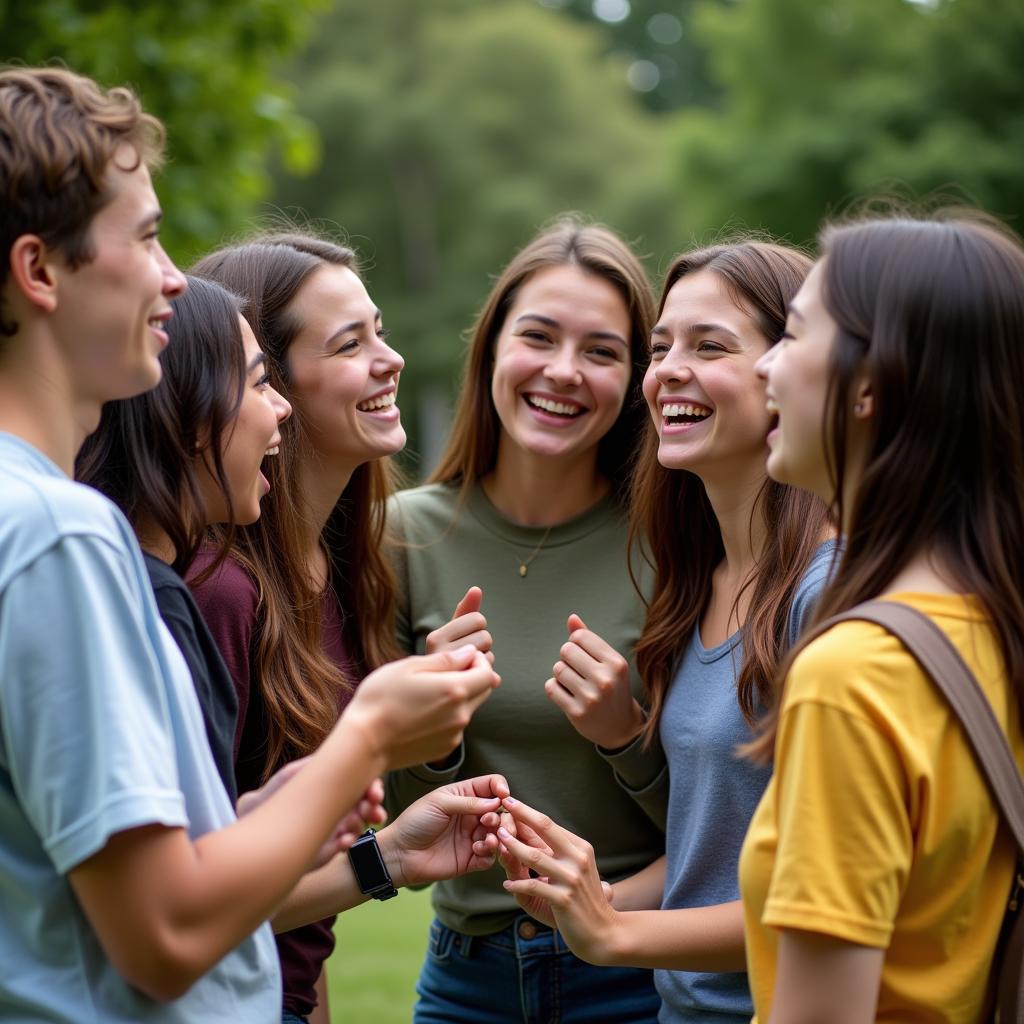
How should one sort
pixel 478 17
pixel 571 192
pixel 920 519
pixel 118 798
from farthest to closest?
pixel 478 17 → pixel 571 192 → pixel 920 519 → pixel 118 798

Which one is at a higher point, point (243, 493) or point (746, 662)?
point (243, 493)

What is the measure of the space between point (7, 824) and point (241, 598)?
4.08ft

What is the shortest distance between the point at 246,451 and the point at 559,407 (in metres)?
1.27

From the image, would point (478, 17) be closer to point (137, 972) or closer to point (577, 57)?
point (577, 57)

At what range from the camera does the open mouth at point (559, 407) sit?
4.02 m

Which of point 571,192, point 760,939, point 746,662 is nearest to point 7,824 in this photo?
point 760,939

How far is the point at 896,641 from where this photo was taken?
6.66ft

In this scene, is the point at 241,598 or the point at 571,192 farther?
the point at 571,192

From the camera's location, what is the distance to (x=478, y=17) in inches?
1784

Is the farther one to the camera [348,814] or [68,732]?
[348,814]

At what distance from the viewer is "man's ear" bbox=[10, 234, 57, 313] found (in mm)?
2012

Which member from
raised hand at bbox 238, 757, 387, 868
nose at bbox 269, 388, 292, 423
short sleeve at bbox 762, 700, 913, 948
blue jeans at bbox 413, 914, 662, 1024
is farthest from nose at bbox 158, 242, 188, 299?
blue jeans at bbox 413, 914, 662, 1024

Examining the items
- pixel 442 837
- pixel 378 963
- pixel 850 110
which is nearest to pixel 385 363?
pixel 442 837

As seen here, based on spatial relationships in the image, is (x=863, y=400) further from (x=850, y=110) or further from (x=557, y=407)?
(x=850, y=110)
